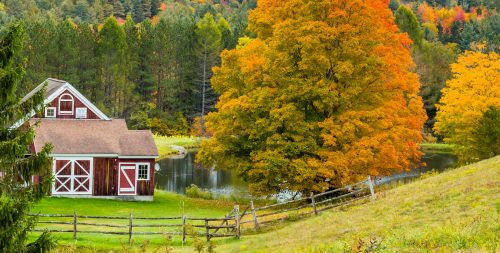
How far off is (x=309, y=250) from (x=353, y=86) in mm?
15876

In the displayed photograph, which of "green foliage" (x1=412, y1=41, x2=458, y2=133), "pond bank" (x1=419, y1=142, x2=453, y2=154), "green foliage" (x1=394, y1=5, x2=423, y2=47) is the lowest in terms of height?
"pond bank" (x1=419, y1=142, x2=453, y2=154)

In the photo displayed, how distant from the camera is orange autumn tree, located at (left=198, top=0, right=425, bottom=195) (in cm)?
3222

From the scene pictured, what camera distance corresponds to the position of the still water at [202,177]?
47787 millimetres

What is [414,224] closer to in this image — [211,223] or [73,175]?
[211,223]

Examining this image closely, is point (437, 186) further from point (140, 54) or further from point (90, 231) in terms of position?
point (140, 54)

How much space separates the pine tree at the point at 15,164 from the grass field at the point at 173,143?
49076 millimetres

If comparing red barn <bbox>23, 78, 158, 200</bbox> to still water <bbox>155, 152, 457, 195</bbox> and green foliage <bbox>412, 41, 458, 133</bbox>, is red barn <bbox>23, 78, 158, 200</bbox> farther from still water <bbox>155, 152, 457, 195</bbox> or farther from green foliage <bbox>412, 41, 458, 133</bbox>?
green foliage <bbox>412, 41, 458, 133</bbox>

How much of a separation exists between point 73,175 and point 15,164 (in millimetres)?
20969

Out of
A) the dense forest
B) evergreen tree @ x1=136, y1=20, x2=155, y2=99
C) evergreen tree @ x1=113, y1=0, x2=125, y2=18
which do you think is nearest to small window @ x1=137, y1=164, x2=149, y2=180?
the dense forest

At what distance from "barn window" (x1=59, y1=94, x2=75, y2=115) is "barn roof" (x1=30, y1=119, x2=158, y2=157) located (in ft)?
2.66

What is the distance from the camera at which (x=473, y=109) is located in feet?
160

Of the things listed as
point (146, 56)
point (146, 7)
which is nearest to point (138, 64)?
point (146, 56)

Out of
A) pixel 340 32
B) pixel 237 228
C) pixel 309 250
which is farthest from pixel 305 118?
pixel 309 250

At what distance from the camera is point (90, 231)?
27250 millimetres
